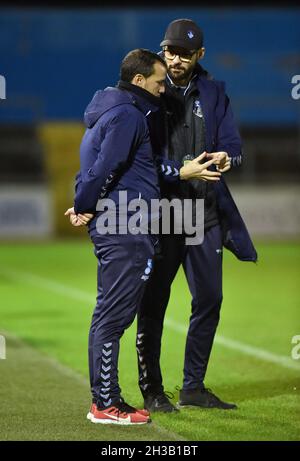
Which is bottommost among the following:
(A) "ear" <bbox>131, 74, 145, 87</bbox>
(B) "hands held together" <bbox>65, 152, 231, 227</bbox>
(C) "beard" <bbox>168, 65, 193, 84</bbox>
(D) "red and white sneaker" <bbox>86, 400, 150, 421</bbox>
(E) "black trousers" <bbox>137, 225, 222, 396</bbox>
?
(D) "red and white sneaker" <bbox>86, 400, 150, 421</bbox>

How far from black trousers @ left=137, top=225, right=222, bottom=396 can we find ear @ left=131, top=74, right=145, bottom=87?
1108mm

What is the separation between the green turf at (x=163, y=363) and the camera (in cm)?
577

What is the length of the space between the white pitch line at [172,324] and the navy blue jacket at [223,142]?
1.81 m

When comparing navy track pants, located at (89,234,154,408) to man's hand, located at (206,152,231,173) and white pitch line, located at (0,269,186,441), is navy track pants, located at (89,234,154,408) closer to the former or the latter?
white pitch line, located at (0,269,186,441)

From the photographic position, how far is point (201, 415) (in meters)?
6.18

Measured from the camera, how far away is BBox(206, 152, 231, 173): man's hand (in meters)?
6.00

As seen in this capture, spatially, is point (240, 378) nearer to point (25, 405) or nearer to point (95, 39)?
point (25, 405)

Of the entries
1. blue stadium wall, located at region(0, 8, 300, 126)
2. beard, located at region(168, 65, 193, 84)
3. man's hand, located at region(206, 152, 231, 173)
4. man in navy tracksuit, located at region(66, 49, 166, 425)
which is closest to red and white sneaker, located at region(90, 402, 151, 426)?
man in navy tracksuit, located at region(66, 49, 166, 425)

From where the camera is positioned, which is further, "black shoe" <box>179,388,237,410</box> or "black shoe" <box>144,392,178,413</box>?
"black shoe" <box>179,388,237,410</box>

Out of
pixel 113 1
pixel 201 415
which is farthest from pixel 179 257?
pixel 113 1

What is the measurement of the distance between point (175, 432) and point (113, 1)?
26.7m

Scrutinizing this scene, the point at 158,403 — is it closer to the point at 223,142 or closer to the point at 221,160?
the point at 221,160

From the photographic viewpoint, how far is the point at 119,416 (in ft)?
19.0

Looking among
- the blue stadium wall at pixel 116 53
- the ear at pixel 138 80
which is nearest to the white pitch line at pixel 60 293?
the ear at pixel 138 80
